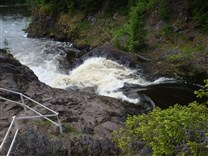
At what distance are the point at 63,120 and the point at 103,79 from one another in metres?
8.34

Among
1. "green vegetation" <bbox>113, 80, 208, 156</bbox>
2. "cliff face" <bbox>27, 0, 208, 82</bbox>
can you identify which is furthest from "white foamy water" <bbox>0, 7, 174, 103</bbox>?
"green vegetation" <bbox>113, 80, 208, 156</bbox>

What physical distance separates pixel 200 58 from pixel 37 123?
13382 millimetres

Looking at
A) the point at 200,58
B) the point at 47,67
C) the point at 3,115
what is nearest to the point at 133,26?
the point at 200,58

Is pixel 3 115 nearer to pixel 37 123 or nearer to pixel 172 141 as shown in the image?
pixel 37 123

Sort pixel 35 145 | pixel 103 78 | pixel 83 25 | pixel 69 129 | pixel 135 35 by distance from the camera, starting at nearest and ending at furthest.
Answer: pixel 35 145
pixel 69 129
pixel 103 78
pixel 135 35
pixel 83 25

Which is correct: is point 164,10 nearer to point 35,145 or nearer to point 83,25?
point 83,25

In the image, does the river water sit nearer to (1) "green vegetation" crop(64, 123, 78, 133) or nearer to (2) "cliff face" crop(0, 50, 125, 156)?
(2) "cliff face" crop(0, 50, 125, 156)

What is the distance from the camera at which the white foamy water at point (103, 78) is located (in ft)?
60.1

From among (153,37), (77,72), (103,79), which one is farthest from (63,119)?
(153,37)

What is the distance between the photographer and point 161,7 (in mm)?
24984

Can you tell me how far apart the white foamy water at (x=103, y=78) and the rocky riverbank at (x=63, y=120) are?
2.97m

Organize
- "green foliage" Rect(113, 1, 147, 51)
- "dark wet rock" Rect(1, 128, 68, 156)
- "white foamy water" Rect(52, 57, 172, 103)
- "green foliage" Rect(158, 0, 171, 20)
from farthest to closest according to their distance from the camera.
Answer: "green foliage" Rect(158, 0, 171, 20) < "green foliage" Rect(113, 1, 147, 51) < "white foamy water" Rect(52, 57, 172, 103) < "dark wet rock" Rect(1, 128, 68, 156)

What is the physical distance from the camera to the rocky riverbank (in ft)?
30.5

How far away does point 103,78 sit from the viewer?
64.3 ft
